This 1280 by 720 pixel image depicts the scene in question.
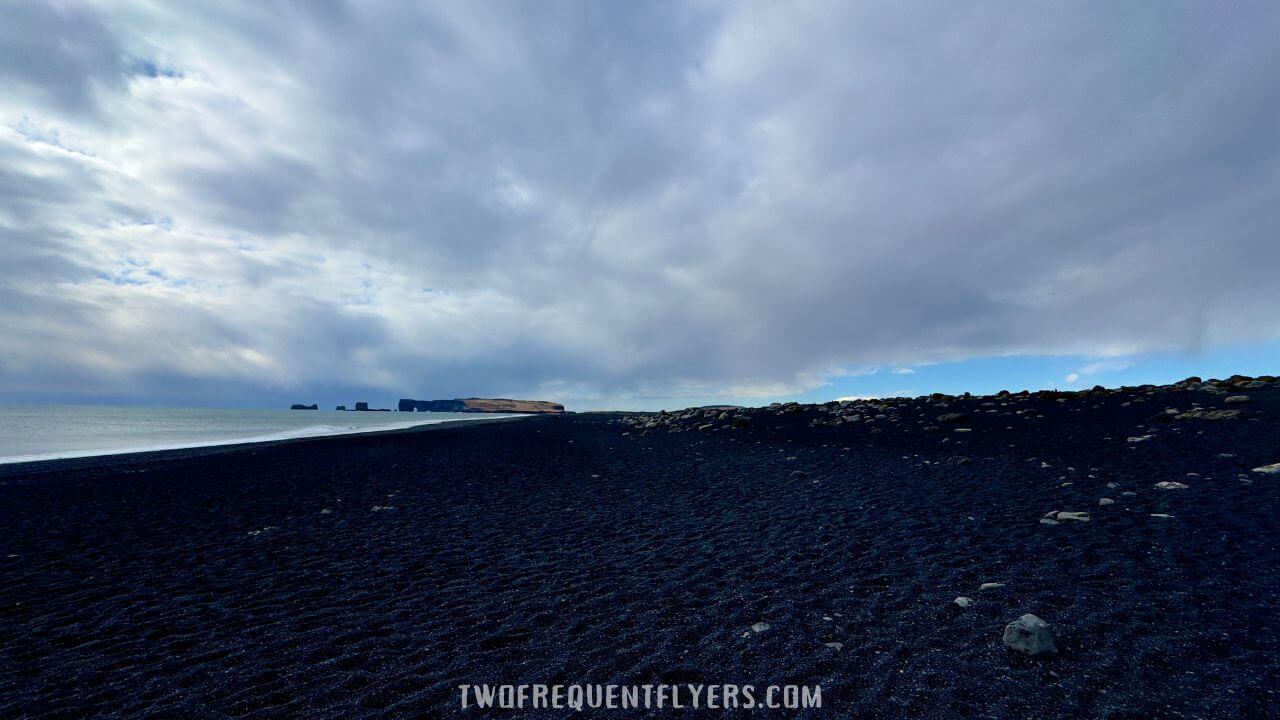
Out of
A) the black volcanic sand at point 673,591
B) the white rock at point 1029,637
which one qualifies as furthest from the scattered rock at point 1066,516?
the white rock at point 1029,637

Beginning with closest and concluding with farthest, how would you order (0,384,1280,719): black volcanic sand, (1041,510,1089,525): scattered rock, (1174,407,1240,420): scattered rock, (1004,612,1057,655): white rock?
(0,384,1280,719): black volcanic sand → (1004,612,1057,655): white rock → (1041,510,1089,525): scattered rock → (1174,407,1240,420): scattered rock

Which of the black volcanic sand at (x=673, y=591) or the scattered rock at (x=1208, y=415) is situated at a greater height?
the scattered rock at (x=1208, y=415)

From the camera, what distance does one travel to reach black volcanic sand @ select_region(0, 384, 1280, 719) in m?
4.56

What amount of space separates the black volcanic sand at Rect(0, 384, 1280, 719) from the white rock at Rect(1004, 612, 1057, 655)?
13 cm

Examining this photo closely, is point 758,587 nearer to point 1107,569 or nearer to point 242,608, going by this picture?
point 1107,569

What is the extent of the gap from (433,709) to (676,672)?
212cm

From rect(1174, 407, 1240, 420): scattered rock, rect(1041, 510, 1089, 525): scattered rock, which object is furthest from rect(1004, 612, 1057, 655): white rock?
rect(1174, 407, 1240, 420): scattered rock

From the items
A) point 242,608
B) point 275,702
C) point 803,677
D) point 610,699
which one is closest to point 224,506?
point 242,608

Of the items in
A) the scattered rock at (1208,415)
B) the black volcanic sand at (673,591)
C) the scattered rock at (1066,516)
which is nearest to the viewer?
the black volcanic sand at (673,591)

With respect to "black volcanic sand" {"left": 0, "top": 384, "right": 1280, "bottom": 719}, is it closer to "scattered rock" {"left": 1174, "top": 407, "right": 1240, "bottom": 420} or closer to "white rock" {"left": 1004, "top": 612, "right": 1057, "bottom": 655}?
"white rock" {"left": 1004, "top": 612, "right": 1057, "bottom": 655}

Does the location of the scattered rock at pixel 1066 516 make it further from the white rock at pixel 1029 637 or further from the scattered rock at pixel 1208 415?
the scattered rock at pixel 1208 415

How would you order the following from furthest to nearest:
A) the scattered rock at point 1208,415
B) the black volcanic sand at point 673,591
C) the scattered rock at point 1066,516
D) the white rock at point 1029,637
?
the scattered rock at point 1208,415
the scattered rock at point 1066,516
the white rock at point 1029,637
the black volcanic sand at point 673,591

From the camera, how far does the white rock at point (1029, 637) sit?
475cm

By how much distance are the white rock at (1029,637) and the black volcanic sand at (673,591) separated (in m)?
0.13
